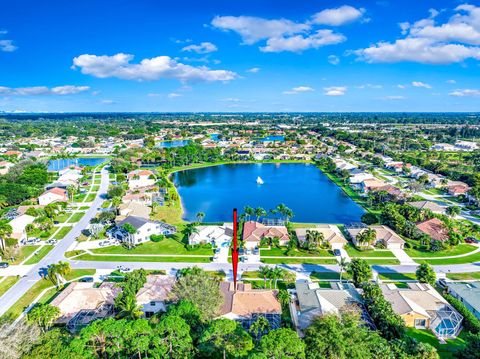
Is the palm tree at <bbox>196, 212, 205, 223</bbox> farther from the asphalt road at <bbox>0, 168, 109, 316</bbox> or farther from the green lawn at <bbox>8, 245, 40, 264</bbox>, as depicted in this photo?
the green lawn at <bbox>8, 245, 40, 264</bbox>

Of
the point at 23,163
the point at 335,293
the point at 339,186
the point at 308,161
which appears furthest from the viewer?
the point at 308,161

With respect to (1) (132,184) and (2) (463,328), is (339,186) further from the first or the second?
(2) (463,328)

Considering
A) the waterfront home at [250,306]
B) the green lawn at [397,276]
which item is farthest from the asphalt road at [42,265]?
the green lawn at [397,276]

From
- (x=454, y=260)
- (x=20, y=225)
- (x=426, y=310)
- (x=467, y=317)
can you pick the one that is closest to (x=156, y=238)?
(x=20, y=225)

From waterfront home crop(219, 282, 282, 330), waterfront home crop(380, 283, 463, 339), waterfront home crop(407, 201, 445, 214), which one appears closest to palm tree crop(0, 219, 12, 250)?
waterfront home crop(219, 282, 282, 330)

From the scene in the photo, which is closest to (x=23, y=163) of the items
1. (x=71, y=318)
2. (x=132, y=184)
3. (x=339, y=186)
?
(x=132, y=184)

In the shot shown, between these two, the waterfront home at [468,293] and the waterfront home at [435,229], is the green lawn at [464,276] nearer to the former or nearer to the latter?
the waterfront home at [468,293]
